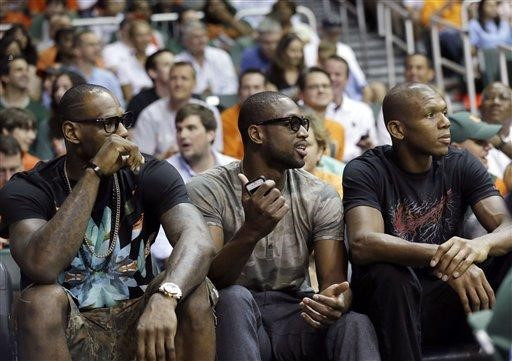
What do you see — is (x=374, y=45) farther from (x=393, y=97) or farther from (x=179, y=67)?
(x=393, y=97)

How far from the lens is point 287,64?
10.9 meters

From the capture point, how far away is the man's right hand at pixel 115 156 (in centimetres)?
484

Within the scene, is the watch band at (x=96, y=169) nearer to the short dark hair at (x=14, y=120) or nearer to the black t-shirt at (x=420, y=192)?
the black t-shirt at (x=420, y=192)

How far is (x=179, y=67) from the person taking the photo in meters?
9.61

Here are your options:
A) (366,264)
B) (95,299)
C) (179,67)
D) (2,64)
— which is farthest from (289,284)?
(2,64)

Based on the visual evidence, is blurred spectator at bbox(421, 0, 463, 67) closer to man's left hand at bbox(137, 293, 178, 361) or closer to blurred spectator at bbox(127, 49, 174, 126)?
blurred spectator at bbox(127, 49, 174, 126)

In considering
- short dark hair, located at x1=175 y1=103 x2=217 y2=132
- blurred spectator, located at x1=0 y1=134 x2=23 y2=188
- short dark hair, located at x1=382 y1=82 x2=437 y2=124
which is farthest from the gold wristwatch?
blurred spectator, located at x1=0 y1=134 x2=23 y2=188

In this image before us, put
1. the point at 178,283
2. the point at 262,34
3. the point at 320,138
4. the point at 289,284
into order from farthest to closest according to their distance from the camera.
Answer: the point at 262,34
the point at 320,138
the point at 289,284
the point at 178,283

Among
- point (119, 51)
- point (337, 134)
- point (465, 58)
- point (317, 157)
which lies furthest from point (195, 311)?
point (119, 51)

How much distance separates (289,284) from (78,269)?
1.05 m

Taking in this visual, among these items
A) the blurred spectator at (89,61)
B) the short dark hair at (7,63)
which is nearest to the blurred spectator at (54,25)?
the blurred spectator at (89,61)

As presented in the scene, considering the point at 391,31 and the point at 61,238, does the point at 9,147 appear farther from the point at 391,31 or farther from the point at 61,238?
the point at 391,31

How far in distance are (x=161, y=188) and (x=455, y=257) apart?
4.34 feet

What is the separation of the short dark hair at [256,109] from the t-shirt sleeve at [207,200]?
1.00 ft
